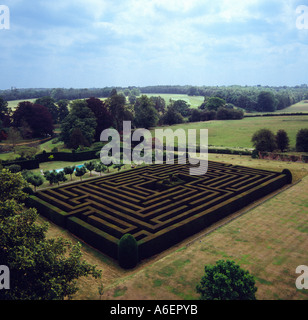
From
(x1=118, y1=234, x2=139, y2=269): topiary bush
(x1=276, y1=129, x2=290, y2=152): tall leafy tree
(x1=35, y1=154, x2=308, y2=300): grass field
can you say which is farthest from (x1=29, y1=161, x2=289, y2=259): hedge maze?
(x1=276, y1=129, x2=290, y2=152): tall leafy tree

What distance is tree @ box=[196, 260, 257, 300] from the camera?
37.8 ft

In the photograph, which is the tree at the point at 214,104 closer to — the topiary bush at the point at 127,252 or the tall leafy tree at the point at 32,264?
the topiary bush at the point at 127,252

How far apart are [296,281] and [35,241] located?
14.2m

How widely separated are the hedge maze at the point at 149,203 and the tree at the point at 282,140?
18.5 m

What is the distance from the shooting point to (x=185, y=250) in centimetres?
1853

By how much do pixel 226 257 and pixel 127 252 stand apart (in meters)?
6.43

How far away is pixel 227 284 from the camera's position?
38.0 feet

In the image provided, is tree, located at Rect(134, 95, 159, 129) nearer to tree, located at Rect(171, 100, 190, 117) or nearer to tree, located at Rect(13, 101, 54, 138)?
tree, located at Rect(13, 101, 54, 138)

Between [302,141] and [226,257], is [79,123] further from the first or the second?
[226,257]

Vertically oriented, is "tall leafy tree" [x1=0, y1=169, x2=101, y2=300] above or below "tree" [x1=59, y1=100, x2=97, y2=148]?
below

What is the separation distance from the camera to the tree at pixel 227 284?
11523 mm

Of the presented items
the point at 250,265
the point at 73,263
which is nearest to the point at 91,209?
the point at 73,263

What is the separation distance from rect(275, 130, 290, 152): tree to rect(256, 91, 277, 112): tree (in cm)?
8390
